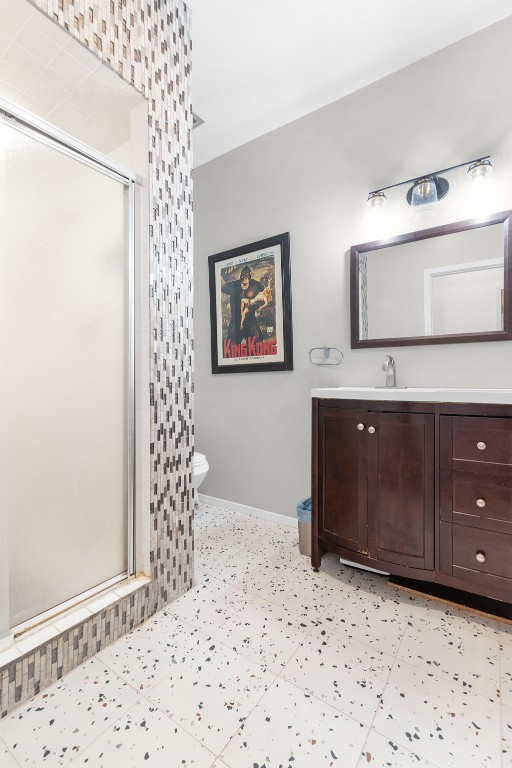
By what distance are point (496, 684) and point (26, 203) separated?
2.33 m

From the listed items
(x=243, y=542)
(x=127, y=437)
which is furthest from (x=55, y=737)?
(x=243, y=542)

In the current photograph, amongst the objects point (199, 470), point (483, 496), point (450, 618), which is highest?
point (483, 496)

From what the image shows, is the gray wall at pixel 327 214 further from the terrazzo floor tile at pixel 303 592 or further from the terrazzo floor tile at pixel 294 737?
the terrazzo floor tile at pixel 294 737

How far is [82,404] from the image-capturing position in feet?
4.78

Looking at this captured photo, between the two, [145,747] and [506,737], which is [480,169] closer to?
[506,737]

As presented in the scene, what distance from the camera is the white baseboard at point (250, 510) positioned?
2568 mm

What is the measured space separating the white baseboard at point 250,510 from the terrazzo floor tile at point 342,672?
1.08 meters

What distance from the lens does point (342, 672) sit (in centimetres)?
129

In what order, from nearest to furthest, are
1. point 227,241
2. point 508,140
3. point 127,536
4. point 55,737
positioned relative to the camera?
point 55,737 < point 127,536 < point 508,140 < point 227,241

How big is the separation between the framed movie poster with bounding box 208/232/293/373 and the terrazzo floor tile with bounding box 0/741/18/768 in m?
2.08

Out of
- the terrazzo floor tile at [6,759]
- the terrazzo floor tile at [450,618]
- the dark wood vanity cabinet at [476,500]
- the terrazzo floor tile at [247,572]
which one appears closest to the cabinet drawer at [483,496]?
the dark wood vanity cabinet at [476,500]

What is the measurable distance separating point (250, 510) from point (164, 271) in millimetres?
1866

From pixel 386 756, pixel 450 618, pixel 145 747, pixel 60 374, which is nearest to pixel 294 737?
pixel 386 756

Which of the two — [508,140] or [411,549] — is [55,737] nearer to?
[411,549]
